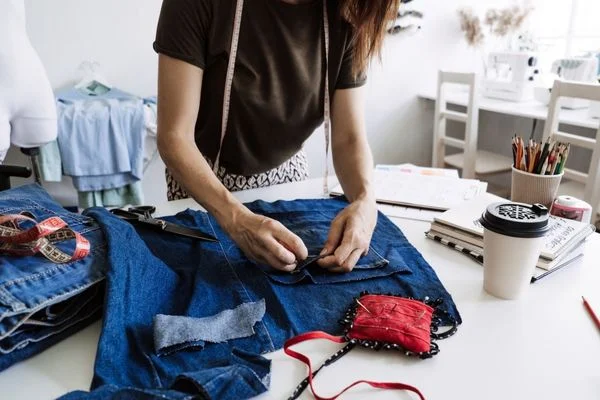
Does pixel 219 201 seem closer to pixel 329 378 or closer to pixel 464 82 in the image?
pixel 329 378

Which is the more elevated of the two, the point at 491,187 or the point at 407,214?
the point at 407,214

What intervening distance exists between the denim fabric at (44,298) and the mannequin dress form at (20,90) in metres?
0.89

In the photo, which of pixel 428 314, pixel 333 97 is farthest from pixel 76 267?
pixel 333 97

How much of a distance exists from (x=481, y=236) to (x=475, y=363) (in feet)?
1.08

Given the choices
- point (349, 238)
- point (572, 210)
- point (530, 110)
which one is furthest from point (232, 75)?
point (530, 110)

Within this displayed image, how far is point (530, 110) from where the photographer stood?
101 inches

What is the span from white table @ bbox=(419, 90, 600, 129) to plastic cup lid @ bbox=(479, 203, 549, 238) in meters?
1.85

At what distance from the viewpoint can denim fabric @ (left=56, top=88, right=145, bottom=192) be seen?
6.89 ft

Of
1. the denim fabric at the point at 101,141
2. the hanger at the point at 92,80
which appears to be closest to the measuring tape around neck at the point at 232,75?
the denim fabric at the point at 101,141

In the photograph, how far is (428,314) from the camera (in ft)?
2.04

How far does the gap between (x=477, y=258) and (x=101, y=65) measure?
2299mm

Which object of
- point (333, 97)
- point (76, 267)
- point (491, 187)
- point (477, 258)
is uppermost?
point (333, 97)

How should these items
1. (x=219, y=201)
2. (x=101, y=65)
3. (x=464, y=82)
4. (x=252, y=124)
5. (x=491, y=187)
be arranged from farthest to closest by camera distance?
(x=491, y=187), (x=464, y=82), (x=101, y=65), (x=252, y=124), (x=219, y=201)

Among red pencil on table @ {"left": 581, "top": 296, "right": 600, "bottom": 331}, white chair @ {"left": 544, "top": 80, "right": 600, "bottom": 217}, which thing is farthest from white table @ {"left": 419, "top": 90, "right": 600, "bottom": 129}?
red pencil on table @ {"left": 581, "top": 296, "right": 600, "bottom": 331}
